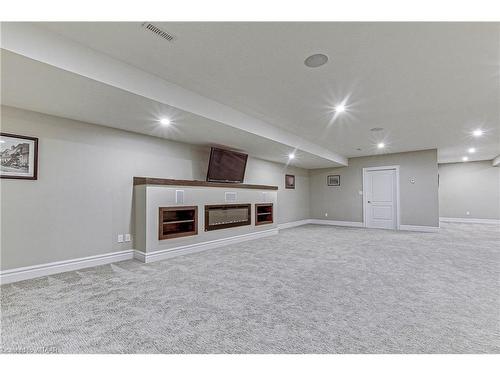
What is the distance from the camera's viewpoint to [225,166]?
514 centimetres

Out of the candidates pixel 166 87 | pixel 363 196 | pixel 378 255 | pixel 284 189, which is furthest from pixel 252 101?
pixel 363 196

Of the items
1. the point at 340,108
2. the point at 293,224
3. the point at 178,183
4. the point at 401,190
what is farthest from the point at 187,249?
the point at 401,190

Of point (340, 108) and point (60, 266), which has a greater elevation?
point (340, 108)

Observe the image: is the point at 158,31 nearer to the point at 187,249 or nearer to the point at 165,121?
the point at 165,121

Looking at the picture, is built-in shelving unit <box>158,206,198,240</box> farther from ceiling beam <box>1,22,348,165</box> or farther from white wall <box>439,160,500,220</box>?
white wall <box>439,160,500,220</box>

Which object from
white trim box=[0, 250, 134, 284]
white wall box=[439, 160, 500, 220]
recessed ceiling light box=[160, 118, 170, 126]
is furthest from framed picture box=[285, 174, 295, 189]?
white wall box=[439, 160, 500, 220]

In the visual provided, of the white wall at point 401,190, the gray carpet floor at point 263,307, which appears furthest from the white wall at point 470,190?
the gray carpet floor at point 263,307

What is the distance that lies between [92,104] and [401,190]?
25.9 ft

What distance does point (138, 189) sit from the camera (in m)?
3.86

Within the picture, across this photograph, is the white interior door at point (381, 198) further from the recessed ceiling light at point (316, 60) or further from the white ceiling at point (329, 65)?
the recessed ceiling light at point (316, 60)

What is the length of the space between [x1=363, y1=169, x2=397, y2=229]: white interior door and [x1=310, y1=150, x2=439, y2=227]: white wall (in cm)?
20

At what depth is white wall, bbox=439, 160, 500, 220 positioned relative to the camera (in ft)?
26.9

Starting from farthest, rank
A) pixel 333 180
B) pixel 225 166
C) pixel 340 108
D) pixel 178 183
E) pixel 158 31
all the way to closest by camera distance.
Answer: pixel 333 180 < pixel 225 166 < pixel 178 183 < pixel 340 108 < pixel 158 31
